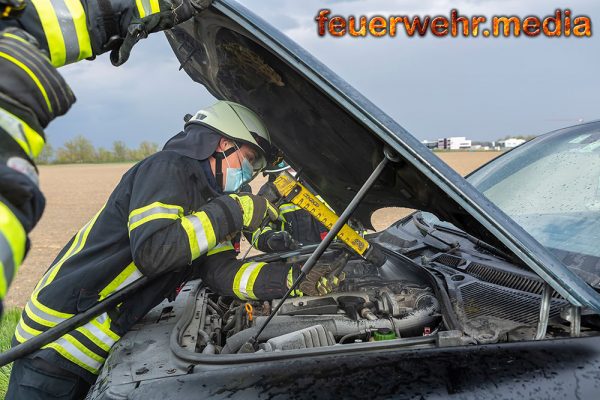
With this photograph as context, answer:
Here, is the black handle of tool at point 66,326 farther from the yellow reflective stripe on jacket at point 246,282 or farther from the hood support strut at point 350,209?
the hood support strut at point 350,209

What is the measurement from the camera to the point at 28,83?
100cm

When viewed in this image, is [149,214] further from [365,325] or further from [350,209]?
[365,325]

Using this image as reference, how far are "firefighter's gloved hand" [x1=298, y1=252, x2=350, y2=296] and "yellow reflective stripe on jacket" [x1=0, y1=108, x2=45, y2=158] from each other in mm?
1378

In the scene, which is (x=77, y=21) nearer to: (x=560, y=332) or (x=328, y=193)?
(x=328, y=193)

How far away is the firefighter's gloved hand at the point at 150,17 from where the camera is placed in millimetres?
1392

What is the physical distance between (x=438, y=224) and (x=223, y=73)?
1436 millimetres

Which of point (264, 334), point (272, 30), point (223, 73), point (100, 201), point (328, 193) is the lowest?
point (100, 201)

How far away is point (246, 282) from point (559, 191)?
1.45 metres

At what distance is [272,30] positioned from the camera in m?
1.30

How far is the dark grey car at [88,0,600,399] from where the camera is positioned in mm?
1233

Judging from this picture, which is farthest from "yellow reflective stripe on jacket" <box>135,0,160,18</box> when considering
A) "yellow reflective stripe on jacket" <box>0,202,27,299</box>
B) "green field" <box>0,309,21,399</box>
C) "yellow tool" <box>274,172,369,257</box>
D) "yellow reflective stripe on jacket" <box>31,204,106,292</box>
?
"green field" <box>0,309,21,399</box>

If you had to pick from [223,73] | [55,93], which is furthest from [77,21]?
[223,73]

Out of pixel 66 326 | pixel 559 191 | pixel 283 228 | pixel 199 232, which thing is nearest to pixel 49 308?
pixel 66 326

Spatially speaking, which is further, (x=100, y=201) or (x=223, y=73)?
(x=100, y=201)
